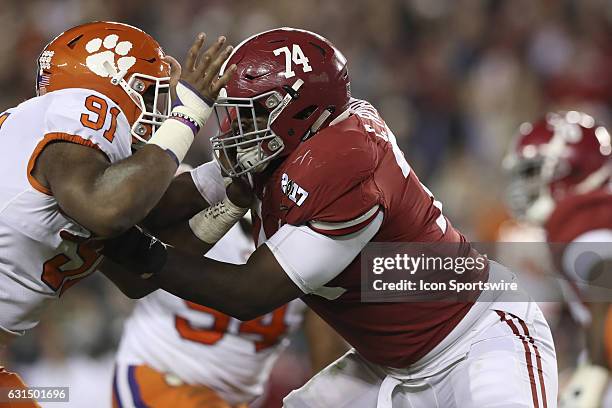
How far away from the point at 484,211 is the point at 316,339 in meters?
3.37

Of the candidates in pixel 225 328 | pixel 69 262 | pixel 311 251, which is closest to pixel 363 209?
pixel 311 251

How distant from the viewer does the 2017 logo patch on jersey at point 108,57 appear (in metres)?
2.94

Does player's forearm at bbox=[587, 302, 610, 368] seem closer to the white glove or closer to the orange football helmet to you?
the white glove

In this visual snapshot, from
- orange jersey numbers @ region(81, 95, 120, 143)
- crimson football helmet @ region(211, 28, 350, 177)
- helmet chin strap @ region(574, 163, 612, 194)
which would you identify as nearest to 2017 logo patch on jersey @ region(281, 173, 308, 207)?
crimson football helmet @ region(211, 28, 350, 177)

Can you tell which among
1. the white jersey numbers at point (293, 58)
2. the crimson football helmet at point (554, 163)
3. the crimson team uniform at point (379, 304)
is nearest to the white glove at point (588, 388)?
the crimson football helmet at point (554, 163)

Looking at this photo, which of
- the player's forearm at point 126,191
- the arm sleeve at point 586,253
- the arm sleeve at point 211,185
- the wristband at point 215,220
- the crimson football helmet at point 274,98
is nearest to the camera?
the player's forearm at point 126,191

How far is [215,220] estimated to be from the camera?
3.19m

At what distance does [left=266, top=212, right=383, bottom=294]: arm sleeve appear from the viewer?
279 cm

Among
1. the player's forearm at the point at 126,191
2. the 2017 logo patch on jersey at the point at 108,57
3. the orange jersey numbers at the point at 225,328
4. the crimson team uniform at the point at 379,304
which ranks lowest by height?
the orange jersey numbers at the point at 225,328

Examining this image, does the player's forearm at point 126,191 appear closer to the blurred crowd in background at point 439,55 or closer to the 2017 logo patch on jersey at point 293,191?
the 2017 logo patch on jersey at point 293,191

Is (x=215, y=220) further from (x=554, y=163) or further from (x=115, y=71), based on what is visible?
(x=554, y=163)

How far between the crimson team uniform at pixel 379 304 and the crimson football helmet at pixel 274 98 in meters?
0.07

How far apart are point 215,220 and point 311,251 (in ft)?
1.69

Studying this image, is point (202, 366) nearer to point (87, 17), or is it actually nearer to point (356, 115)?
point (356, 115)
